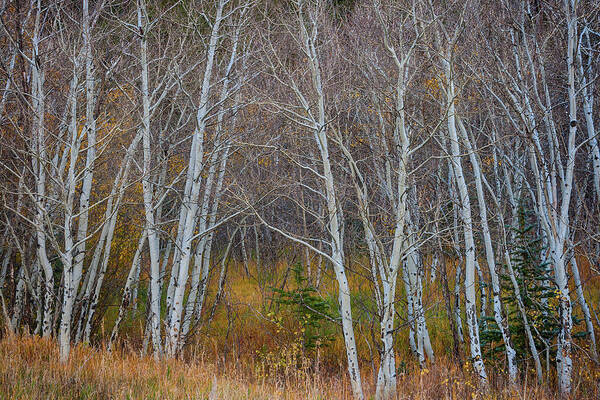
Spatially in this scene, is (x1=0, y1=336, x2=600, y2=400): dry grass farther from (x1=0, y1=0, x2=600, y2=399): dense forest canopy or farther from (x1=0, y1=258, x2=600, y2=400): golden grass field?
(x1=0, y1=0, x2=600, y2=399): dense forest canopy

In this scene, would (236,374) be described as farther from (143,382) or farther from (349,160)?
(349,160)

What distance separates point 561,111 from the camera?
12.5 metres

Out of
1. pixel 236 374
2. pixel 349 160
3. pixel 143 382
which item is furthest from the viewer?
pixel 236 374

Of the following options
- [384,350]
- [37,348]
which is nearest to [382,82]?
[384,350]

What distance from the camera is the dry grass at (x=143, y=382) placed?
562 cm

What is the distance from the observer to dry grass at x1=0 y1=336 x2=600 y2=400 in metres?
5.62

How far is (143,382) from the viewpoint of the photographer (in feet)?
20.4

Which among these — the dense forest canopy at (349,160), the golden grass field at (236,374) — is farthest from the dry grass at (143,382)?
the dense forest canopy at (349,160)

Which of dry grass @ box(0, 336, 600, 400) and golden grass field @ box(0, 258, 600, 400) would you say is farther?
golden grass field @ box(0, 258, 600, 400)

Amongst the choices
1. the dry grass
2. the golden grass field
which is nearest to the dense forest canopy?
the golden grass field

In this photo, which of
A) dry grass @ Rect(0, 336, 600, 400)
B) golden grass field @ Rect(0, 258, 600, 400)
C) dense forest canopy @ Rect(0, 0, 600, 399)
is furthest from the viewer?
dense forest canopy @ Rect(0, 0, 600, 399)

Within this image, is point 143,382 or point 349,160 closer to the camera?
point 143,382

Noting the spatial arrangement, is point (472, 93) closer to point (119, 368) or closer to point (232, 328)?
point (232, 328)

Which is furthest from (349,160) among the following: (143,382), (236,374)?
(236,374)
